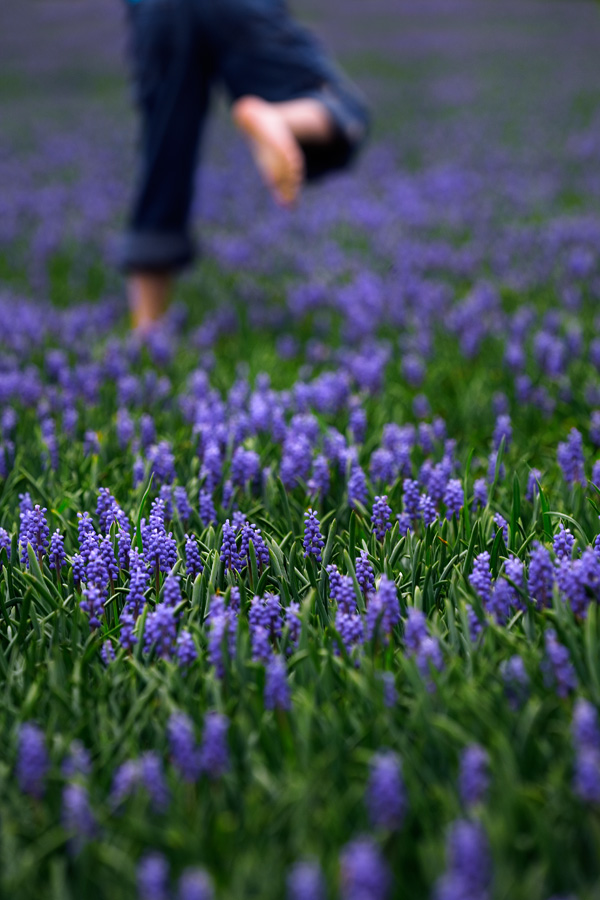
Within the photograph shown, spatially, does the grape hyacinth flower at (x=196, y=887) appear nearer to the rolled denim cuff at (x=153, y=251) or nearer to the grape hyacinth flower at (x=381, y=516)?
the grape hyacinth flower at (x=381, y=516)

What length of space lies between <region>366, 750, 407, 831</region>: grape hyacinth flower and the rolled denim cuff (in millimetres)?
4978

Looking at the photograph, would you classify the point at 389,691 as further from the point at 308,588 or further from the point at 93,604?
the point at 93,604

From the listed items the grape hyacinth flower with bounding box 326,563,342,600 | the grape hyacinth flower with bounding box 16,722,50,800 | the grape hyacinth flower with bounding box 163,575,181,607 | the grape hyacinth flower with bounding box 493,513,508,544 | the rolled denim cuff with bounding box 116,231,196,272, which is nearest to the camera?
the grape hyacinth flower with bounding box 16,722,50,800

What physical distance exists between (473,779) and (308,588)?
956 mm

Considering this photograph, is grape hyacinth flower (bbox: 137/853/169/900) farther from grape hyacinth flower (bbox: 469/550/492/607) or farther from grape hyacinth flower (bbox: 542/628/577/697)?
grape hyacinth flower (bbox: 469/550/492/607)

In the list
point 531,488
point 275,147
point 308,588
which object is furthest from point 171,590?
point 275,147

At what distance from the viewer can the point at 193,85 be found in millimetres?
5859

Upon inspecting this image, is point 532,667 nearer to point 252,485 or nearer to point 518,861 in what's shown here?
point 518,861

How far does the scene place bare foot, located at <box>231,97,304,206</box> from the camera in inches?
190

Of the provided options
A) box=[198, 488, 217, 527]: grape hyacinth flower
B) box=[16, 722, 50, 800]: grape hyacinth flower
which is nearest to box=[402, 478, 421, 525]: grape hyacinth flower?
box=[198, 488, 217, 527]: grape hyacinth flower

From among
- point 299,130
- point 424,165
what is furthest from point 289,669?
point 424,165

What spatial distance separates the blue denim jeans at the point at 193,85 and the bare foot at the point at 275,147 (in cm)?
53

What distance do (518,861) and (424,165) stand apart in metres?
12.3

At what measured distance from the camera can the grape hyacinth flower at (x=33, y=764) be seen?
159cm
